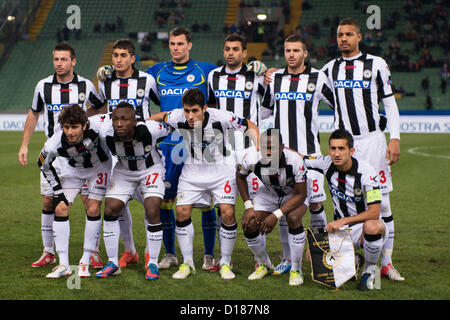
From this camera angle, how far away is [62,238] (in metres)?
5.68

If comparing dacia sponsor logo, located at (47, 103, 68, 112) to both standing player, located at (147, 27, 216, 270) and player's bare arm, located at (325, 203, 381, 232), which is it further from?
player's bare arm, located at (325, 203, 381, 232)

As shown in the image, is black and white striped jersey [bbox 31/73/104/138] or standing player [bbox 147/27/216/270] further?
black and white striped jersey [bbox 31/73/104/138]

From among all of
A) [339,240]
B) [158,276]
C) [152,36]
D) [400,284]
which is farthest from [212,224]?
[152,36]

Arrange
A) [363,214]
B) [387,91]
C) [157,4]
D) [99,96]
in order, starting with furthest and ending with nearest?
1. [157,4]
2. [99,96]
3. [387,91]
4. [363,214]

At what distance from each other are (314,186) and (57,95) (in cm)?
278

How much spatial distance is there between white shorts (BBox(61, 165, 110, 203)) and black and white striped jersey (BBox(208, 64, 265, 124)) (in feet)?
4.41

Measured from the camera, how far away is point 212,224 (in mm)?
6238

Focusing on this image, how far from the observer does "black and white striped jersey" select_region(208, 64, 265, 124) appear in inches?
245

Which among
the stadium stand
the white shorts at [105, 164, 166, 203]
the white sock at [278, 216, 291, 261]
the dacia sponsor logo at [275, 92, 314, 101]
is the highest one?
the stadium stand

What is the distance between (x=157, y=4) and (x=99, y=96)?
28118mm

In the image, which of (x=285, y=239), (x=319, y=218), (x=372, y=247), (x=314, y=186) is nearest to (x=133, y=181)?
(x=285, y=239)

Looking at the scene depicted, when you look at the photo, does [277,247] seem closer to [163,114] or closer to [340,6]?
[163,114]

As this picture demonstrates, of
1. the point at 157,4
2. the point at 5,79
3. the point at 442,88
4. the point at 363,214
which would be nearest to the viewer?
the point at 363,214

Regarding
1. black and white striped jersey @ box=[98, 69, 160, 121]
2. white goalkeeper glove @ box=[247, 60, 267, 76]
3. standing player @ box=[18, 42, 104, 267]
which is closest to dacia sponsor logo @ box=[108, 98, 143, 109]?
black and white striped jersey @ box=[98, 69, 160, 121]
